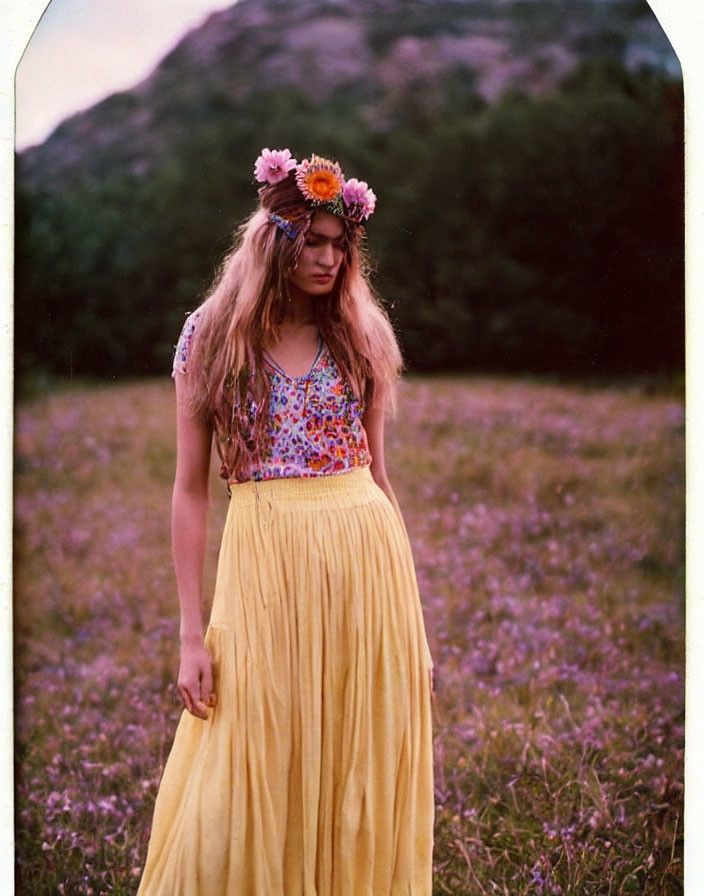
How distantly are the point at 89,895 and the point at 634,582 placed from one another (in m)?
2.01

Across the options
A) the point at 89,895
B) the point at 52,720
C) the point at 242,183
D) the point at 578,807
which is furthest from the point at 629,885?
the point at 242,183

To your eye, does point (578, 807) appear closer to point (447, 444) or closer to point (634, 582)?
point (634, 582)

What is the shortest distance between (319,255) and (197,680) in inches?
43.9

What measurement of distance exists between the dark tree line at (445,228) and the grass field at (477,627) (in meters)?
0.19

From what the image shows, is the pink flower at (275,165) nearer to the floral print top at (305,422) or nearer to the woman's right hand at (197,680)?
the floral print top at (305,422)

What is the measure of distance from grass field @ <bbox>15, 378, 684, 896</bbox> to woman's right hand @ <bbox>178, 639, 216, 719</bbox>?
2.10 ft

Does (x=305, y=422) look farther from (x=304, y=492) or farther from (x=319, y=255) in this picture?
(x=319, y=255)

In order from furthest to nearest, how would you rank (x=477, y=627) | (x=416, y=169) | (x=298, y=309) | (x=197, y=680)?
(x=477, y=627) < (x=416, y=169) < (x=298, y=309) < (x=197, y=680)

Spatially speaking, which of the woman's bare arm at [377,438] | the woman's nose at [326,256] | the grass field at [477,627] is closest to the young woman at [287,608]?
the woman's nose at [326,256]

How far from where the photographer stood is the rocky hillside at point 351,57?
3.37 meters

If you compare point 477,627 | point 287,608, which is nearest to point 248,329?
point 287,608

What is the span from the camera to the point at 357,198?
2760 mm

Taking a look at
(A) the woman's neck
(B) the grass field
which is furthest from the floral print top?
(B) the grass field

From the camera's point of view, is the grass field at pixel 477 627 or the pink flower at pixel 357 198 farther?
the grass field at pixel 477 627
